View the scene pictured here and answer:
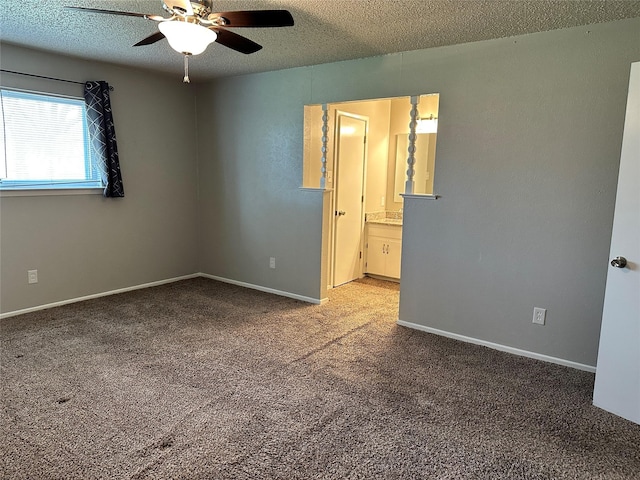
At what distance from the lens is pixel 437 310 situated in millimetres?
3623

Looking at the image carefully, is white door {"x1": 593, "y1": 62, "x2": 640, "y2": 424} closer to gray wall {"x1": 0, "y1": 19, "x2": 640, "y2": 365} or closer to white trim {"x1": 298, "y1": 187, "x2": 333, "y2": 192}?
gray wall {"x1": 0, "y1": 19, "x2": 640, "y2": 365}

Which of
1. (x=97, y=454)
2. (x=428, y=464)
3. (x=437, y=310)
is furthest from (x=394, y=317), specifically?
(x=97, y=454)

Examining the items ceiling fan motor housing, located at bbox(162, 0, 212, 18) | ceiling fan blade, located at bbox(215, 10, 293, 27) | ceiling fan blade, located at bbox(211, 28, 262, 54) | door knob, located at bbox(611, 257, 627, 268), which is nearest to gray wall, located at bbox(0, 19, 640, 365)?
door knob, located at bbox(611, 257, 627, 268)

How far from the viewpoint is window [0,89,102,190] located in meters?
3.69

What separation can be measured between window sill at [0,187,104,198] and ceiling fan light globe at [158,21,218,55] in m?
2.64

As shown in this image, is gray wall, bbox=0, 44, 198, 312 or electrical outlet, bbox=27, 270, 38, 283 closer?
gray wall, bbox=0, 44, 198, 312

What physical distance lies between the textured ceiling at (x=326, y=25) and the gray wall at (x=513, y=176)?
17 centimetres

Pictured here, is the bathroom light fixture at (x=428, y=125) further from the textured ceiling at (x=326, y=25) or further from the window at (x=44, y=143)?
the window at (x=44, y=143)

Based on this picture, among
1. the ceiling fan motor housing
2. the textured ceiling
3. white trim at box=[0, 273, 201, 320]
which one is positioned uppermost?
the textured ceiling

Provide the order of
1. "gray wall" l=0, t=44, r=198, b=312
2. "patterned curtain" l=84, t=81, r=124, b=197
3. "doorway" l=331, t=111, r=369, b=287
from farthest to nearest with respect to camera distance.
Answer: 1. "doorway" l=331, t=111, r=369, b=287
2. "patterned curtain" l=84, t=81, r=124, b=197
3. "gray wall" l=0, t=44, r=198, b=312

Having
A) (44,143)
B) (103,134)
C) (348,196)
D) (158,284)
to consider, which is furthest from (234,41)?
(158,284)

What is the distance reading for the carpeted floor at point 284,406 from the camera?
77.8 inches

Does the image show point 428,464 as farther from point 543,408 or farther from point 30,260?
point 30,260

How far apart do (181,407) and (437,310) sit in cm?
221
